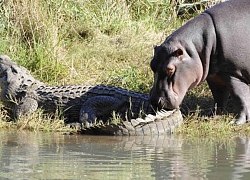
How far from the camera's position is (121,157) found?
14.7 ft

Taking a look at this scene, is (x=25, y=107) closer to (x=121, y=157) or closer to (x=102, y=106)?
(x=102, y=106)

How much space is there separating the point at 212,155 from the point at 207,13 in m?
2.86

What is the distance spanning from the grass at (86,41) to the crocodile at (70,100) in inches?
8.5

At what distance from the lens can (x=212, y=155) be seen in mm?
4617

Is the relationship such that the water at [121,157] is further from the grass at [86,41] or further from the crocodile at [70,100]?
the grass at [86,41]

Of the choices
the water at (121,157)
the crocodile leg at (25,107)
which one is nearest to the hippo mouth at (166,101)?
the water at (121,157)

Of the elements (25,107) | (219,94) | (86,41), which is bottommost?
(25,107)

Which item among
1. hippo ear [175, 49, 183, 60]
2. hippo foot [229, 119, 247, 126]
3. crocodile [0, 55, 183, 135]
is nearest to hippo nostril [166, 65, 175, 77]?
hippo ear [175, 49, 183, 60]

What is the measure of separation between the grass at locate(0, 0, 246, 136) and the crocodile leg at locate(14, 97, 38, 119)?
16 cm

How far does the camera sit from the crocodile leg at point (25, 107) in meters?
7.11

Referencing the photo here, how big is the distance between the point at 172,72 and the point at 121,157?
2392mm

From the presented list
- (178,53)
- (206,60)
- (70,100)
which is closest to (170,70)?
(178,53)

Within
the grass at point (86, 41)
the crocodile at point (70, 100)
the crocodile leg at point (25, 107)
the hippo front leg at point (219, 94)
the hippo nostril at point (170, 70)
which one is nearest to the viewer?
the hippo nostril at point (170, 70)

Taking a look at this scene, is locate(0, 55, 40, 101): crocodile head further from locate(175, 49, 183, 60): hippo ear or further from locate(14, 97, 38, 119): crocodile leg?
locate(175, 49, 183, 60): hippo ear
